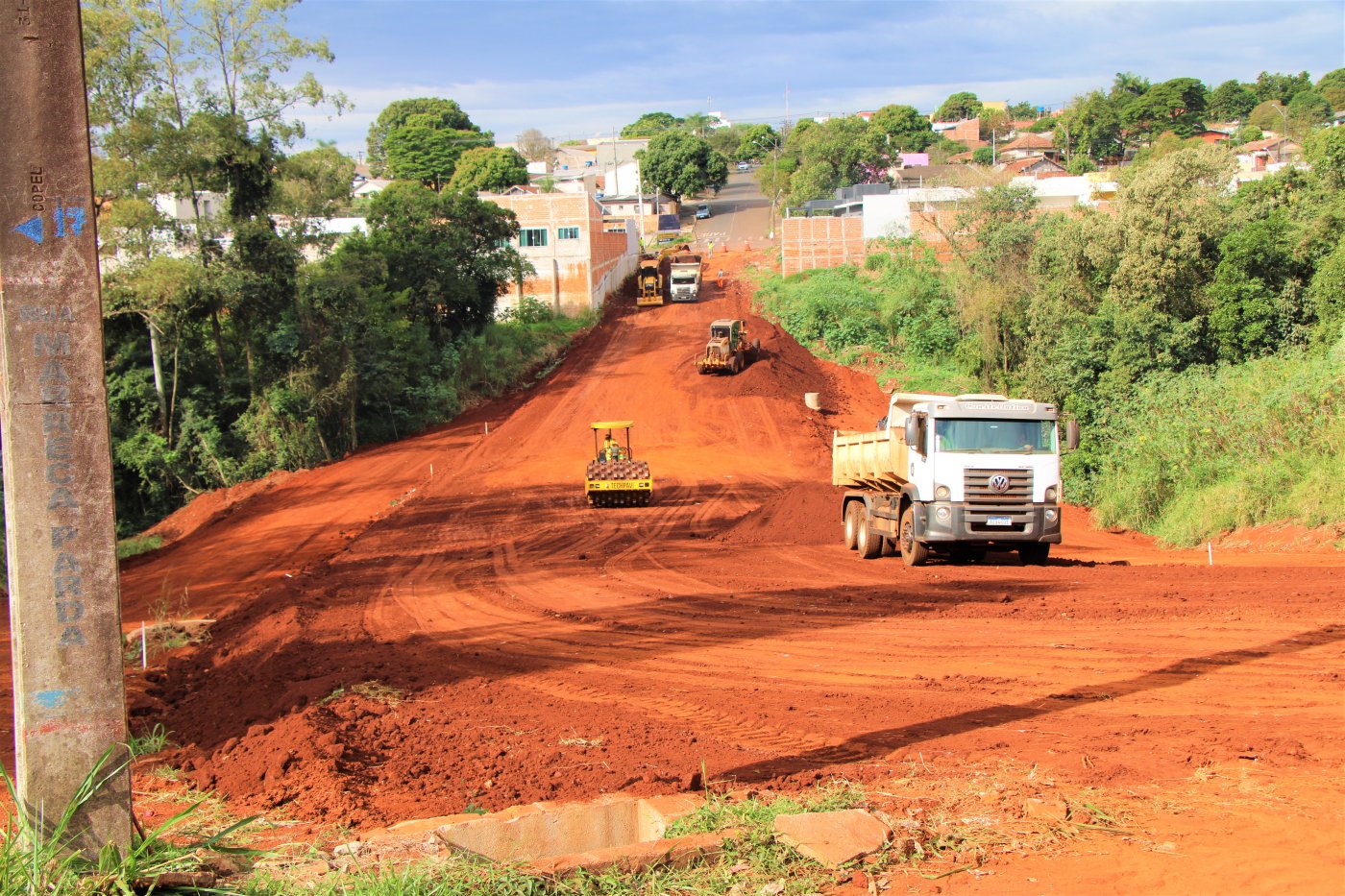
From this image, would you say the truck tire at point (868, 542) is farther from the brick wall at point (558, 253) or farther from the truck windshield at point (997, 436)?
the brick wall at point (558, 253)

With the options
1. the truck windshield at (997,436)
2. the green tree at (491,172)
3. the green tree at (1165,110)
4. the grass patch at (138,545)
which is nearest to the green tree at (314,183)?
the grass patch at (138,545)

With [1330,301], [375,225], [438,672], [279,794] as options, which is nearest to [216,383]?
[375,225]

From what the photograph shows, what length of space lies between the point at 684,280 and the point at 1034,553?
159ft

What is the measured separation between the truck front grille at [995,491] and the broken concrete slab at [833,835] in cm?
1117

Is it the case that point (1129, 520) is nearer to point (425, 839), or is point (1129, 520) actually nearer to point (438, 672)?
point (438, 672)

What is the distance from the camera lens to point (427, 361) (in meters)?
44.1

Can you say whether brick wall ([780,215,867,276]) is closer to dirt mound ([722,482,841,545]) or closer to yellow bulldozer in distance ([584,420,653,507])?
dirt mound ([722,482,841,545])

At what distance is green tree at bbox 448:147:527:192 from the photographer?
97.9m

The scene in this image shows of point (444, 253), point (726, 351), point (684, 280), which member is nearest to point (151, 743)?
point (726, 351)

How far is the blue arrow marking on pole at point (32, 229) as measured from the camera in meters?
5.18

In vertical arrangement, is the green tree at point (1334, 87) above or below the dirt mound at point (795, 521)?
above

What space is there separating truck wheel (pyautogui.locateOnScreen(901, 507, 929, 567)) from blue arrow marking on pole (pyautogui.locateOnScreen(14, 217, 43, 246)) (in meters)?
14.2

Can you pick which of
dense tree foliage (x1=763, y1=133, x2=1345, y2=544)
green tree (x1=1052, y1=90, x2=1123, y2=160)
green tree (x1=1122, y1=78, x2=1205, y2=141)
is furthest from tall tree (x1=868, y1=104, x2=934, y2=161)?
dense tree foliage (x1=763, y1=133, x2=1345, y2=544)

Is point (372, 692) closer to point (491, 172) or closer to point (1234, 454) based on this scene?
point (1234, 454)
